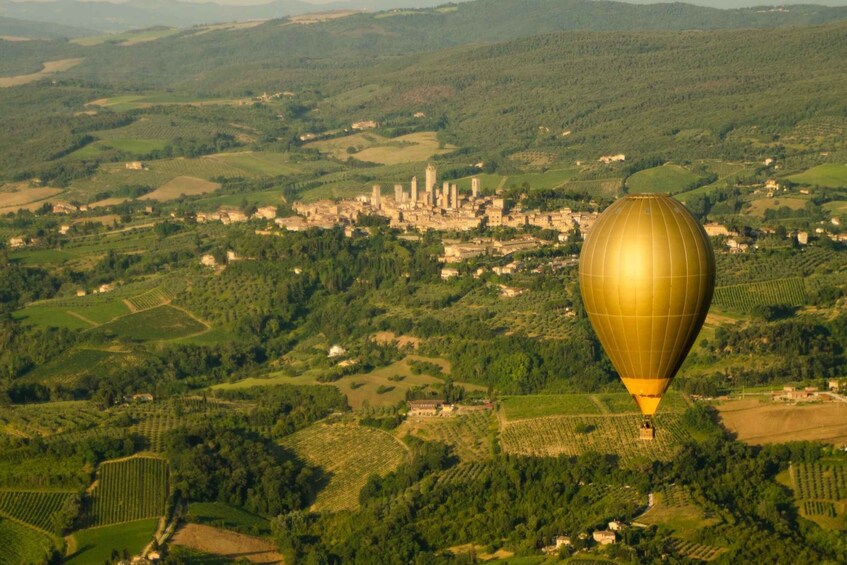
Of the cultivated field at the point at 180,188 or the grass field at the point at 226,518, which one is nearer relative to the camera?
the grass field at the point at 226,518

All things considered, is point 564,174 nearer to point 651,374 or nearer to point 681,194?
point 681,194

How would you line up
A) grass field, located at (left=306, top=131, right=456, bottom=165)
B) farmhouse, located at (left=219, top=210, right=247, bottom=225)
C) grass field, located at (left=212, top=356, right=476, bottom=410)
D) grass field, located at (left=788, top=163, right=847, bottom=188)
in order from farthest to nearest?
grass field, located at (left=306, top=131, right=456, bottom=165), grass field, located at (left=788, top=163, right=847, bottom=188), farmhouse, located at (left=219, top=210, right=247, bottom=225), grass field, located at (left=212, top=356, right=476, bottom=410)

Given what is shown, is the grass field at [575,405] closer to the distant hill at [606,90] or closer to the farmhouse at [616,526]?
the farmhouse at [616,526]

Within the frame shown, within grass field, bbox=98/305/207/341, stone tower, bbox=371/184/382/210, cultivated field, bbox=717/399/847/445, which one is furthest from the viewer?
stone tower, bbox=371/184/382/210

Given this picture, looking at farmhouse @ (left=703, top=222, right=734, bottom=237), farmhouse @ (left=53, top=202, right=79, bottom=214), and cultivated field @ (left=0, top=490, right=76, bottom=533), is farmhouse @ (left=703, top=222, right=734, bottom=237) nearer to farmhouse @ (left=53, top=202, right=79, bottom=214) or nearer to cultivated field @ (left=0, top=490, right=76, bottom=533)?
cultivated field @ (left=0, top=490, right=76, bottom=533)

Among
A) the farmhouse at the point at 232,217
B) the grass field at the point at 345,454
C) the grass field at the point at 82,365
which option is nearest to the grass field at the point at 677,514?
the grass field at the point at 345,454

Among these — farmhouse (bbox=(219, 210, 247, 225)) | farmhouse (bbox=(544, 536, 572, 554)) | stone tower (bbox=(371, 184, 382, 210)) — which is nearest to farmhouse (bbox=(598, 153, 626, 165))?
stone tower (bbox=(371, 184, 382, 210))

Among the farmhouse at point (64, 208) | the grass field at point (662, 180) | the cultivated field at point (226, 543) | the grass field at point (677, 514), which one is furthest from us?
the farmhouse at point (64, 208)
